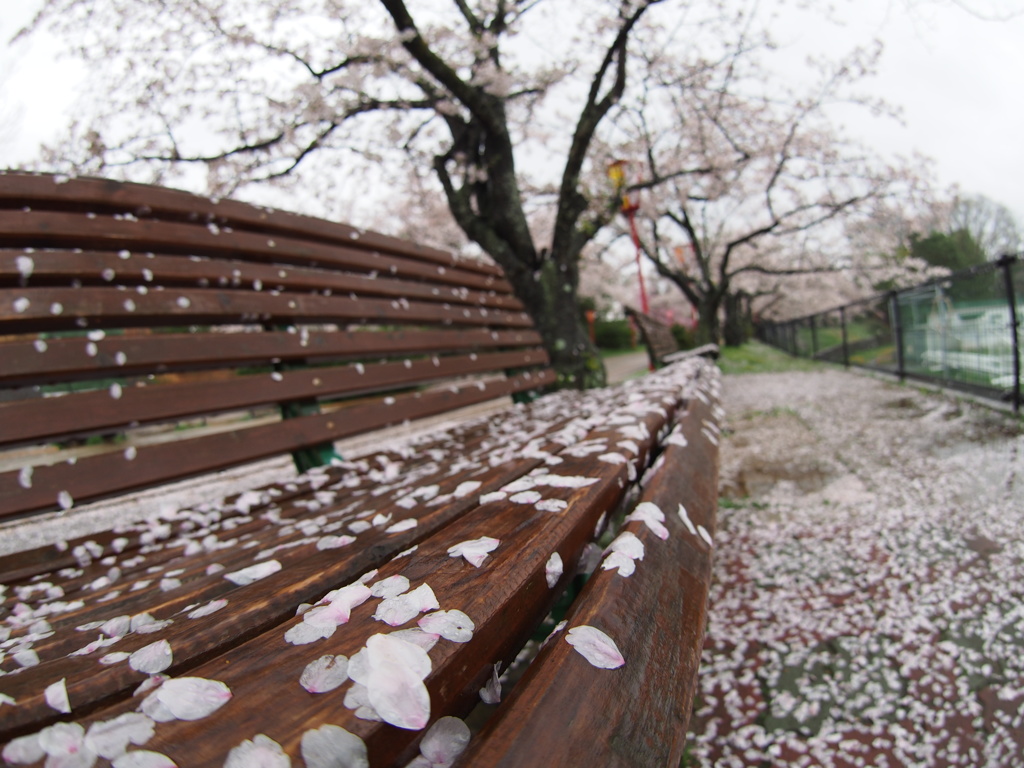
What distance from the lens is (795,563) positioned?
218cm

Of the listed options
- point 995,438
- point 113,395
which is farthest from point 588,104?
point 113,395

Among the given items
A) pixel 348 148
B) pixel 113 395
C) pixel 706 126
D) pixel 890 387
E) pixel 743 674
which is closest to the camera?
pixel 113 395

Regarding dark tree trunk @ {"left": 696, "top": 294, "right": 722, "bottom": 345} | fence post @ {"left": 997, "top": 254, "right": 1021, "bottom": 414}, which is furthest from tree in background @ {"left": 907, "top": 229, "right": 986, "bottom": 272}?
fence post @ {"left": 997, "top": 254, "right": 1021, "bottom": 414}

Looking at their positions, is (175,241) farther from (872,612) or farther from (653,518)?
(872,612)

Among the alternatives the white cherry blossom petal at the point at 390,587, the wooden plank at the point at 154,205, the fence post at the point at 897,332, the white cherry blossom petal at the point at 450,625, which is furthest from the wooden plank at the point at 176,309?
the fence post at the point at 897,332

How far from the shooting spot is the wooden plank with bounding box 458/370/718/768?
0.45 meters

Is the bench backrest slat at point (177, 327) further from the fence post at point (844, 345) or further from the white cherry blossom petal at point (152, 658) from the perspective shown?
the fence post at point (844, 345)

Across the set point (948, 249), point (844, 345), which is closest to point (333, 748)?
point (844, 345)

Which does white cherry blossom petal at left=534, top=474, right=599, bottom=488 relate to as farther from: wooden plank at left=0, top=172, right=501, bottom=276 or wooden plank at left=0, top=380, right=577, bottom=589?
wooden plank at left=0, top=172, right=501, bottom=276

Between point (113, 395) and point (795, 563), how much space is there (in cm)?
244

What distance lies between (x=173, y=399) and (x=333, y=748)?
4.59ft

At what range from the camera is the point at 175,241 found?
1698 millimetres

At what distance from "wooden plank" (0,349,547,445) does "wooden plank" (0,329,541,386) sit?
0.07 meters

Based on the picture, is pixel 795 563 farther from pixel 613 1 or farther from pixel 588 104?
pixel 613 1
